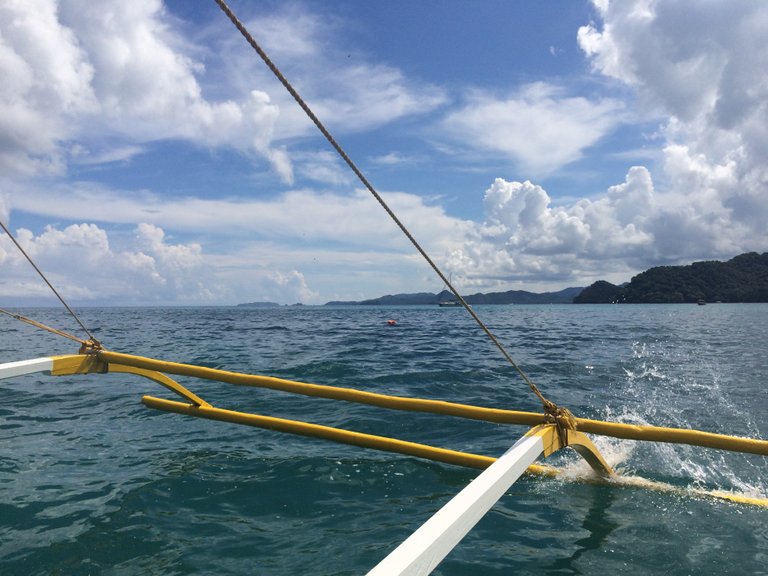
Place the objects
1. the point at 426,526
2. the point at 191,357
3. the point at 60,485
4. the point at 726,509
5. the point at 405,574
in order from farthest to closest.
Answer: the point at 191,357
the point at 60,485
the point at 726,509
the point at 426,526
the point at 405,574

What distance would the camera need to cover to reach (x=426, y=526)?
2693 mm

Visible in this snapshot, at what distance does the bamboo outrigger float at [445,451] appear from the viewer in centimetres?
266

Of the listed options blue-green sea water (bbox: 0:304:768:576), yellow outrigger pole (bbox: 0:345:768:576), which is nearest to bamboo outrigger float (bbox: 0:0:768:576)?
yellow outrigger pole (bbox: 0:345:768:576)

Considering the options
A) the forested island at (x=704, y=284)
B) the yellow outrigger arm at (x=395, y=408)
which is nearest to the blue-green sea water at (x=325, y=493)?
the yellow outrigger arm at (x=395, y=408)

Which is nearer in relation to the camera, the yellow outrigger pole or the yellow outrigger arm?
the yellow outrigger pole

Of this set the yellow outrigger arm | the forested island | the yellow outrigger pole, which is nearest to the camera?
the yellow outrigger pole

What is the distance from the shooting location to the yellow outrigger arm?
443 centimetres

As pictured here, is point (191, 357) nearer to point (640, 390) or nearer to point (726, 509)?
point (640, 390)

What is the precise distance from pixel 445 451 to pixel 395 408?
4.43 feet

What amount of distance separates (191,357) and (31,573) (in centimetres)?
1442

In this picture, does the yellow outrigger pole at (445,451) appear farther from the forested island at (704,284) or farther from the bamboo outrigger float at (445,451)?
the forested island at (704,284)

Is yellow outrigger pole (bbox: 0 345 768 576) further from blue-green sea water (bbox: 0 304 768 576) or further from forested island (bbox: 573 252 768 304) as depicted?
forested island (bbox: 573 252 768 304)

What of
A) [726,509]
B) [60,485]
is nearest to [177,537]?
[60,485]

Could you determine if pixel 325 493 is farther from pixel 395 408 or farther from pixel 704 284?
pixel 704 284
